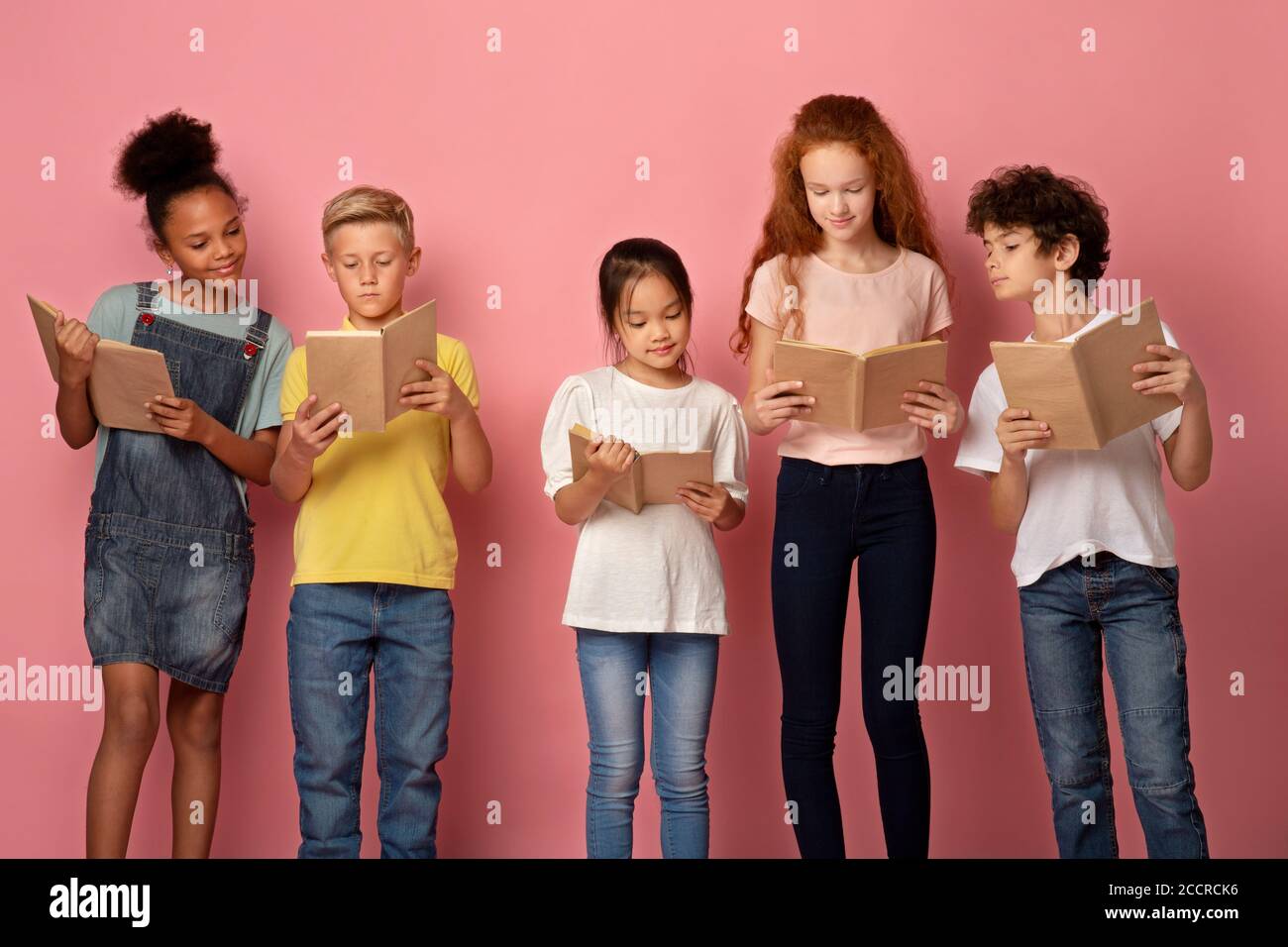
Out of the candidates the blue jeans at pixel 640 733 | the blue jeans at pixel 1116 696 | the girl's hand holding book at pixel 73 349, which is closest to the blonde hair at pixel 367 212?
the girl's hand holding book at pixel 73 349

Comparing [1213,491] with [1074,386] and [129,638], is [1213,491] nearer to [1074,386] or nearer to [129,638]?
[1074,386]

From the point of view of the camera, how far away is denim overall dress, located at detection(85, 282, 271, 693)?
276 centimetres

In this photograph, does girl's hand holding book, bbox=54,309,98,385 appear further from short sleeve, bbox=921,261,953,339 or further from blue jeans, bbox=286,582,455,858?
short sleeve, bbox=921,261,953,339

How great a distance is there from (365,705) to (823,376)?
1203mm

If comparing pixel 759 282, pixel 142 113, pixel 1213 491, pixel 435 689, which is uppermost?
pixel 142 113

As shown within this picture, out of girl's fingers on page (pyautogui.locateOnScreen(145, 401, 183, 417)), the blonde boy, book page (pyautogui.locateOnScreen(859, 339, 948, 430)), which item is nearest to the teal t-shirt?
the blonde boy

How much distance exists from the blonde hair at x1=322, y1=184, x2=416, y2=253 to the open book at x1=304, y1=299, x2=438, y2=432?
0.34 metres

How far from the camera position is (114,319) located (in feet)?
9.60

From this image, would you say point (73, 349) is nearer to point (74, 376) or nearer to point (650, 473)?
point (74, 376)

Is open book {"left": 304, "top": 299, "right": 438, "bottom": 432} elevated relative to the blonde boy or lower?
elevated

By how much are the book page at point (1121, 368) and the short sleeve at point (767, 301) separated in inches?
26.6
